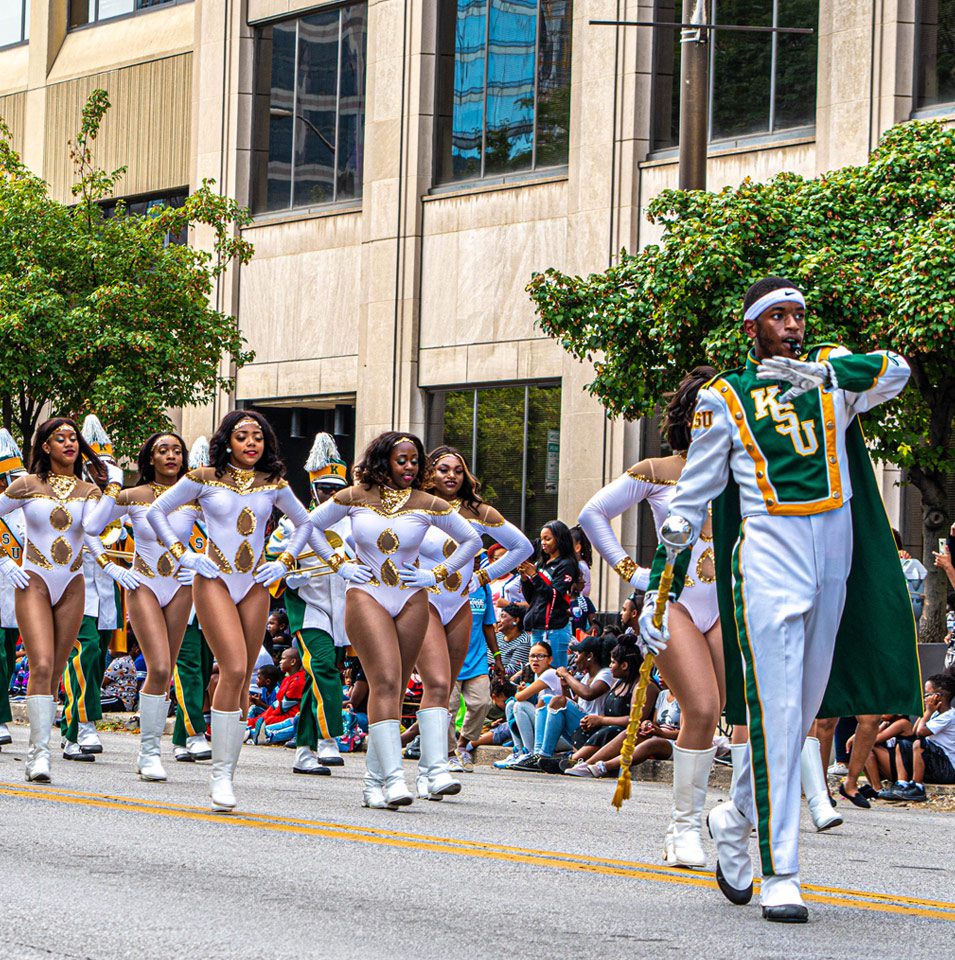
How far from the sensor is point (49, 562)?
12.9 m

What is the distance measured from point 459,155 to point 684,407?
65.8ft

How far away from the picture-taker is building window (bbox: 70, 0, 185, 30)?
35.3m

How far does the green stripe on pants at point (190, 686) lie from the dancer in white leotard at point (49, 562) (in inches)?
60.0

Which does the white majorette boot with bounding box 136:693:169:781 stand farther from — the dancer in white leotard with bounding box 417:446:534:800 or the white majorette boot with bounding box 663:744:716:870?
the white majorette boot with bounding box 663:744:716:870

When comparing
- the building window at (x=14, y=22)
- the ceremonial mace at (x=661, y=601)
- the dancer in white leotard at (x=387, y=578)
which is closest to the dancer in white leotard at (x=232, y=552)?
the dancer in white leotard at (x=387, y=578)

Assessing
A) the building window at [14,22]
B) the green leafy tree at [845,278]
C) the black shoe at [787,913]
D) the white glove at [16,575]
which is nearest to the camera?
the black shoe at [787,913]

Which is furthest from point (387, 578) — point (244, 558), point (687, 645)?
point (687, 645)

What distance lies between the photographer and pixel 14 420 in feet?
94.3

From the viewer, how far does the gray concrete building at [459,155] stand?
23875mm

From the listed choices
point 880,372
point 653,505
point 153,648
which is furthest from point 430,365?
point 880,372

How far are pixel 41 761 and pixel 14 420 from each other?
17.3m

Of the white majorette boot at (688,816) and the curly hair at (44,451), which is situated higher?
the curly hair at (44,451)

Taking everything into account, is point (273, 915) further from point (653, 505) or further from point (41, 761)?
point (41, 761)

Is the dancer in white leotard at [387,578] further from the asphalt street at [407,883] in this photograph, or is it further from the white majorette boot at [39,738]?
the white majorette boot at [39,738]
